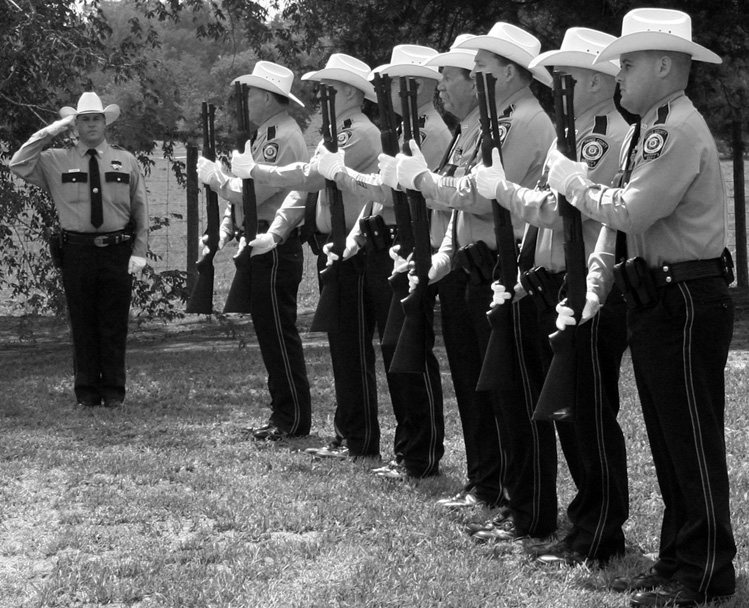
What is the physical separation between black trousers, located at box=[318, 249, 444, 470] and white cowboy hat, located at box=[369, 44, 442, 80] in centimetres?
97

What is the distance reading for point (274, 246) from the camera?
7.45 metres

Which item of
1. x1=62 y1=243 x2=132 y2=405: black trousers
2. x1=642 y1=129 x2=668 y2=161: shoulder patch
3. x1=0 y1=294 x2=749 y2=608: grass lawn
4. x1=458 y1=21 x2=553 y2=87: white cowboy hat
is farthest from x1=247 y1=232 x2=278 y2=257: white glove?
x1=642 y1=129 x2=668 y2=161: shoulder patch

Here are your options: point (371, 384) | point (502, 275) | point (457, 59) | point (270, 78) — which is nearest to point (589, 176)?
point (502, 275)

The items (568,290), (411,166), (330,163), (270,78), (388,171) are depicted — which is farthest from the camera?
(270,78)

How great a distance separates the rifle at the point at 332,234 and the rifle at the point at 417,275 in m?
0.88

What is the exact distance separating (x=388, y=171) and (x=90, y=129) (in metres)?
4.17

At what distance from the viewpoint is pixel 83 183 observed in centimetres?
907

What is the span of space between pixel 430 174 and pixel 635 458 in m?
2.31

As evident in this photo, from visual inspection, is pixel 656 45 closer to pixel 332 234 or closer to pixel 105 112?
pixel 332 234

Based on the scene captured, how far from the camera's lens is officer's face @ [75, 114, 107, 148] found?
918 cm

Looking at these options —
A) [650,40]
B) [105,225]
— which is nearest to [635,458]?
[650,40]

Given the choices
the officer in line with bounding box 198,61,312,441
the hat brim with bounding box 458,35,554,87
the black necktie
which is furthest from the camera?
the black necktie

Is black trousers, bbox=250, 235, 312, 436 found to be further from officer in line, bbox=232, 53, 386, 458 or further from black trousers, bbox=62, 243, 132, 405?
black trousers, bbox=62, 243, 132, 405

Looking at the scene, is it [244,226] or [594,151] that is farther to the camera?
[244,226]
